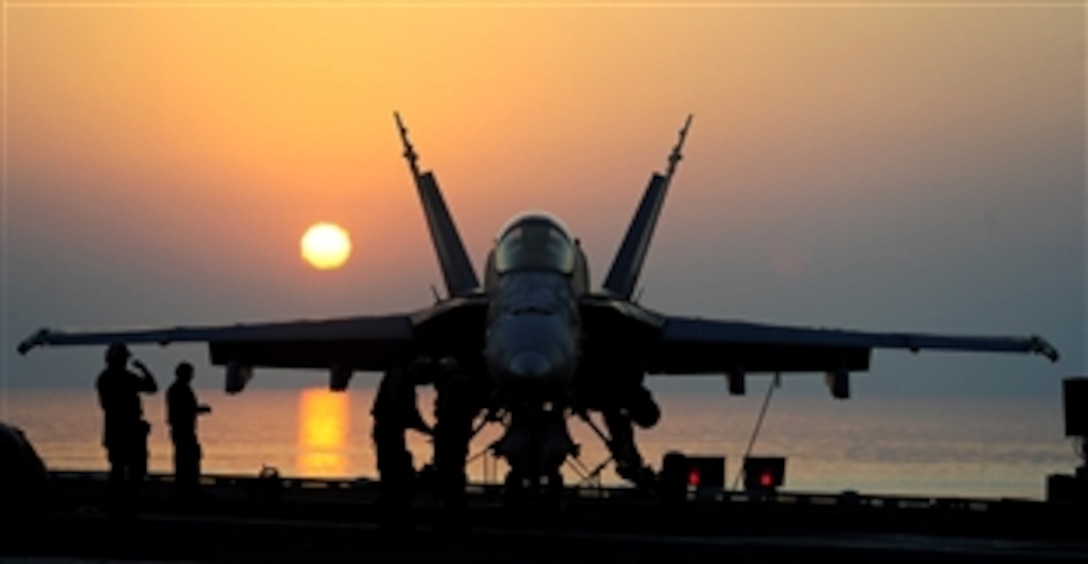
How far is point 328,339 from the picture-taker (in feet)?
92.0

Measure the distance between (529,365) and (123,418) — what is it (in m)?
5.07

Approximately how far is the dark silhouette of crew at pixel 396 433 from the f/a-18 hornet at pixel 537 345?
12 cm

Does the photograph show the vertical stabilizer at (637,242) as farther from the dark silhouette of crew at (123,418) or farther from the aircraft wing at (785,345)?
the dark silhouette of crew at (123,418)

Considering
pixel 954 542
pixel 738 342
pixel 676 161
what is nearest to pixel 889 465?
pixel 676 161

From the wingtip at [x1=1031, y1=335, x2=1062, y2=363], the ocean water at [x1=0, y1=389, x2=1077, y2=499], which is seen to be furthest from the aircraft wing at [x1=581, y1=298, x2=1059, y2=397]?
the ocean water at [x1=0, y1=389, x2=1077, y2=499]

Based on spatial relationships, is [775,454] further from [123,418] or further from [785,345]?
[123,418]

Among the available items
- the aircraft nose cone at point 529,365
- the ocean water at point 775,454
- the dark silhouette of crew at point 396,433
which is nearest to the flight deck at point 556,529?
the dark silhouette of crew at point 396,433

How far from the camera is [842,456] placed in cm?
14338

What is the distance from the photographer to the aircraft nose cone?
20312 millimetres

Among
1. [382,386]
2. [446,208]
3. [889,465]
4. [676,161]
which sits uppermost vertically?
[889,465]

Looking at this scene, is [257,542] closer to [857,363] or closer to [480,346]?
[480,346]

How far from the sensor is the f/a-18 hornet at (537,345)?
2084 centimetres

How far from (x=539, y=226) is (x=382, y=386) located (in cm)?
471

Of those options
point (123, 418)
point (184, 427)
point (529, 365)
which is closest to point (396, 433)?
point (529, 365)
